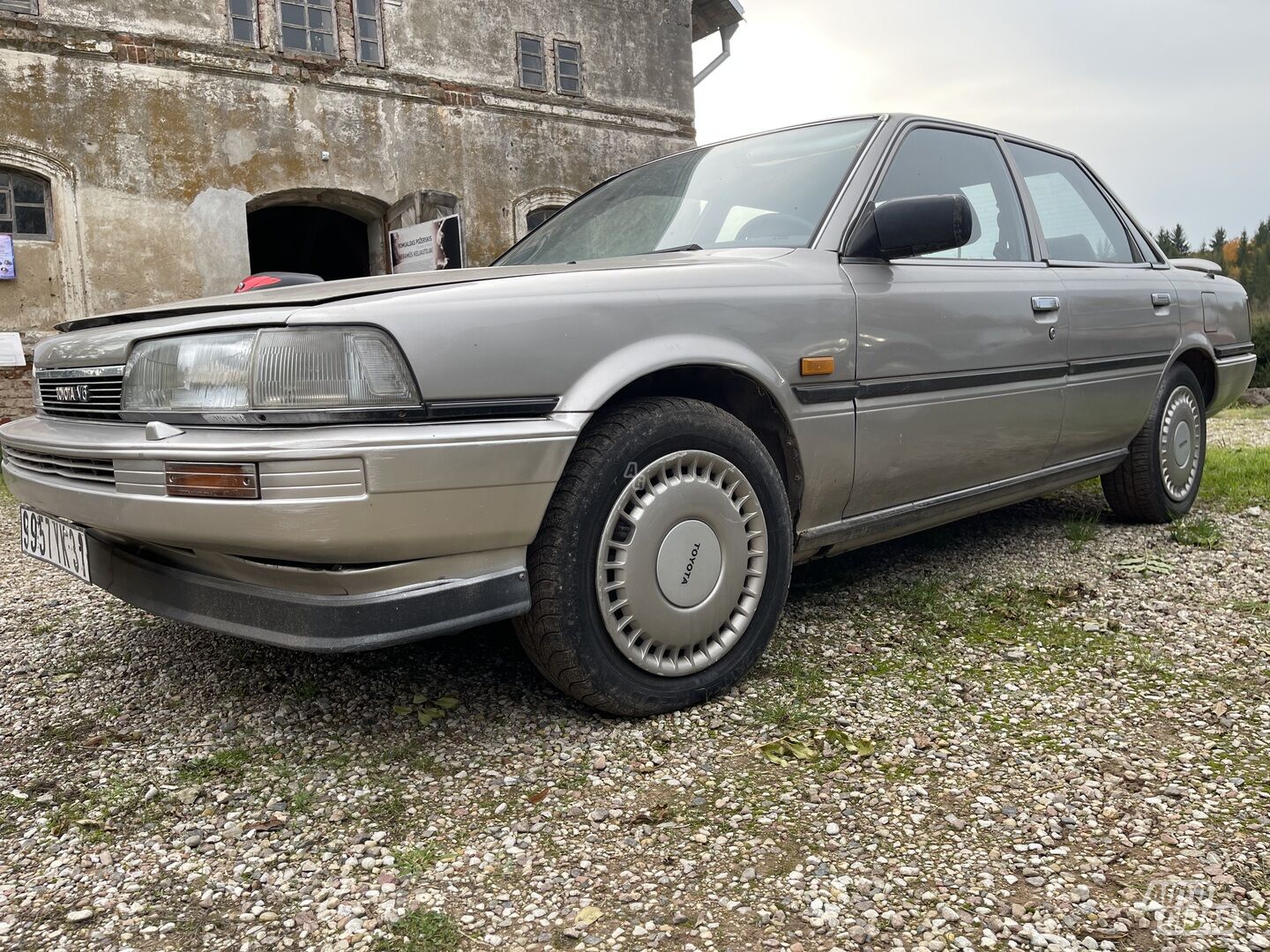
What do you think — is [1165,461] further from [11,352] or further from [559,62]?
[559,62]

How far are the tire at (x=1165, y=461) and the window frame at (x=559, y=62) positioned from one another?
10.9 m

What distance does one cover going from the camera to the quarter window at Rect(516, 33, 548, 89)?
13.0m

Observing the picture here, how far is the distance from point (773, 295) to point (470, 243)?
35.6 ft

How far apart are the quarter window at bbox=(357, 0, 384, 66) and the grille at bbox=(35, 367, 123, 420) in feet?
34.7

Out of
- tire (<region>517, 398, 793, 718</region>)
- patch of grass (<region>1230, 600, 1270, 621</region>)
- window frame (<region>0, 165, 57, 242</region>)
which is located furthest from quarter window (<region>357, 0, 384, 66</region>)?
patch of grass (<region>1230, 600, 1270, 621</region>)

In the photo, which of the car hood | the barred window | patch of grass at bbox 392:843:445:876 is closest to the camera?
patch of grass at bbox 392:843:445:876

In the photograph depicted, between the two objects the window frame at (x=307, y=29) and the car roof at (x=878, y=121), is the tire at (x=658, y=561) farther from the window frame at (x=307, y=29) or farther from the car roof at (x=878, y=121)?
the window frame at (x=307, y=29)

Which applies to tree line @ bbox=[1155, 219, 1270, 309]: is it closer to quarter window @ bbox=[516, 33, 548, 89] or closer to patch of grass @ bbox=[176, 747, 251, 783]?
quarter window @ bbox=[516, 33, 548, 89]

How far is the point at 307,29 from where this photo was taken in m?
11.4

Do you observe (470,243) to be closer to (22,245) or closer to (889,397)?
(22,245)

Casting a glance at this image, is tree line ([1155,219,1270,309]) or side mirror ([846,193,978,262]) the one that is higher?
tree line ([1155,219,1270,309])

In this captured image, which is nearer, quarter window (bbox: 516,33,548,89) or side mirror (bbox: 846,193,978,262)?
side mirror (bbox: 846,193,978,262)

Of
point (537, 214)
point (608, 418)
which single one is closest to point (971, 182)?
point (608, 418)

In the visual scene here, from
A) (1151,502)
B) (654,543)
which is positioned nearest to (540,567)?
(654,543)
